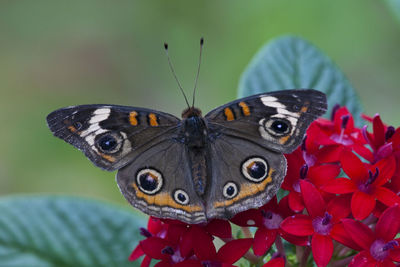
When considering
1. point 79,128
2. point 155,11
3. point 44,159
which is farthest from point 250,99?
point 155,11

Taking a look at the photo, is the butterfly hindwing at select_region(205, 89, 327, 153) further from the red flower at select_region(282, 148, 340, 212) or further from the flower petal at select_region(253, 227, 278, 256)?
the flower petal at select_region(253, 227, 278, 256)

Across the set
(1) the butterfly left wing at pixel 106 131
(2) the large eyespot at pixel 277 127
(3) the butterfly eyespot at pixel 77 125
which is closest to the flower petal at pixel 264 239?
(2) the large eyespot at pixel 277 127

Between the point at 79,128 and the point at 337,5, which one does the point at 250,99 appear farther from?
the point at 337,5

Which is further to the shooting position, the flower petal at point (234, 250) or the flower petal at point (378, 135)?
the flower petal at point (378, 135)

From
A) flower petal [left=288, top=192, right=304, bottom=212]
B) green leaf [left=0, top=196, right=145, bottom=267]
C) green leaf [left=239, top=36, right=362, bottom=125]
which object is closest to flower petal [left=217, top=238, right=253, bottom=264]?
flower petal [left=288, top=192, right=304, bottom=212]

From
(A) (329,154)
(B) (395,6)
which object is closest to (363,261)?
(A) (329,154)

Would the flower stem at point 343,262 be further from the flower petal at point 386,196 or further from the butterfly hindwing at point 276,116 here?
the butterfly hindwing at point 276,116
